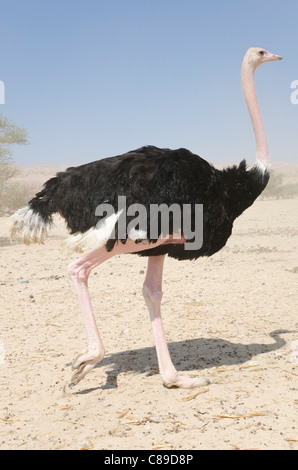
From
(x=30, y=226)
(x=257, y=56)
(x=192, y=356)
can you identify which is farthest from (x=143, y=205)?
(x=257, y=56)

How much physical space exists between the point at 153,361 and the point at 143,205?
167 cm

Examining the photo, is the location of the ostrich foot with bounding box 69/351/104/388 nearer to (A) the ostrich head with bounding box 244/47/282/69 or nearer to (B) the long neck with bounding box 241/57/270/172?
(B) the long neck with bounding box 241/57/270/172

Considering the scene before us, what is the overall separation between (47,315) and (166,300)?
152 cm

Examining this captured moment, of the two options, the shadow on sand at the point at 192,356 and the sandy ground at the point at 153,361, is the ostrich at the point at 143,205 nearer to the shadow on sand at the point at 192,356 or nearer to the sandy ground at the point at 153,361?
the sandy ground at the point at 153,361

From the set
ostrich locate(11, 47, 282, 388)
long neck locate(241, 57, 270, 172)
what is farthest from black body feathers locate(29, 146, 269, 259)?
long neck locate(241, 57, 270, 172)

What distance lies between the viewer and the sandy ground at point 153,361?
3057mm

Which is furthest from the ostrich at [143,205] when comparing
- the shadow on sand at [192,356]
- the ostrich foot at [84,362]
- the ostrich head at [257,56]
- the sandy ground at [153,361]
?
the ostrich head at [257,56]

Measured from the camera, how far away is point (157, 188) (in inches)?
132

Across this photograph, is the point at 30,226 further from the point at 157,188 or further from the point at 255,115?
the point at 255,115

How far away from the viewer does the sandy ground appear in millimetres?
3057

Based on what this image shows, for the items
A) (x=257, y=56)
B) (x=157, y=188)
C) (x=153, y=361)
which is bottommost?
(x=153, y=361)

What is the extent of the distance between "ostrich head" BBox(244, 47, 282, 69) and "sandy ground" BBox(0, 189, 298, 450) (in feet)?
8.31

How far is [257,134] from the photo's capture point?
159 inches
